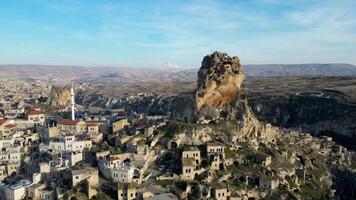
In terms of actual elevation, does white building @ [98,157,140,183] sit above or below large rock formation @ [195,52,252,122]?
below

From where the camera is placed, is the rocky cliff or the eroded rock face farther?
the rocky cliff

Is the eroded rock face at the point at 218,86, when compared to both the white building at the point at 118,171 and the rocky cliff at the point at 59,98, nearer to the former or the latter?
the white building at the point at 118,171

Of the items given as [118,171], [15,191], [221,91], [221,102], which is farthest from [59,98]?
[118,171]

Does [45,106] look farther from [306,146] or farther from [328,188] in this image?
[328,188]

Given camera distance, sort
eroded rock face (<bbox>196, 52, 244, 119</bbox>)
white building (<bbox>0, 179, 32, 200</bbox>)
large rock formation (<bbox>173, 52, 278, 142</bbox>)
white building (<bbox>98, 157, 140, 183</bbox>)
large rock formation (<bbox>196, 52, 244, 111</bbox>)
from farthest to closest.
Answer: large rock formation (<bbox>196, 52, 244, 111</bbox>) → eroded rock face (<bbox>196, 52, 244, 119</bbox>) → large rock formation (<bbox>173, 52, 278, 142</bbox>) → white building (<bbox>98, 157, 140, 183</bbox>) → white building (<bbox>0, 179, 32, 200</bbox>)

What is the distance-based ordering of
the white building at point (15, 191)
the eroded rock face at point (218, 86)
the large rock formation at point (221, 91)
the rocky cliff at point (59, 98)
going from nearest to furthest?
the white building at point (15, 191) → the large rock formation at point (221, 91) → the eroded rock face at point (218, 86) → the rocky cliff at point (59, 98)

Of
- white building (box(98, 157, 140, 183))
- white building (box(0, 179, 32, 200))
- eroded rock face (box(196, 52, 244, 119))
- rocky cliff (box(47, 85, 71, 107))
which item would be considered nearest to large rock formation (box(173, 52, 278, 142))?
eroded rock face (box(196, 52, 244, 119))

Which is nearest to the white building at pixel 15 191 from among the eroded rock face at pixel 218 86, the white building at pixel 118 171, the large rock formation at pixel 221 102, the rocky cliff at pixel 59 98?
the white building at pixel 118 171

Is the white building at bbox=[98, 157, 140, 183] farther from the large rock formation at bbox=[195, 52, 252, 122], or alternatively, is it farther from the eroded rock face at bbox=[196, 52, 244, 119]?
the eroded rock face at bbox=[196, 52, 244, 119]

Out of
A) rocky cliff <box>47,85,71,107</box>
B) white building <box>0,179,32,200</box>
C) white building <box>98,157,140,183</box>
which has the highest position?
rocky cliff <box>47,85,71,107</box>
